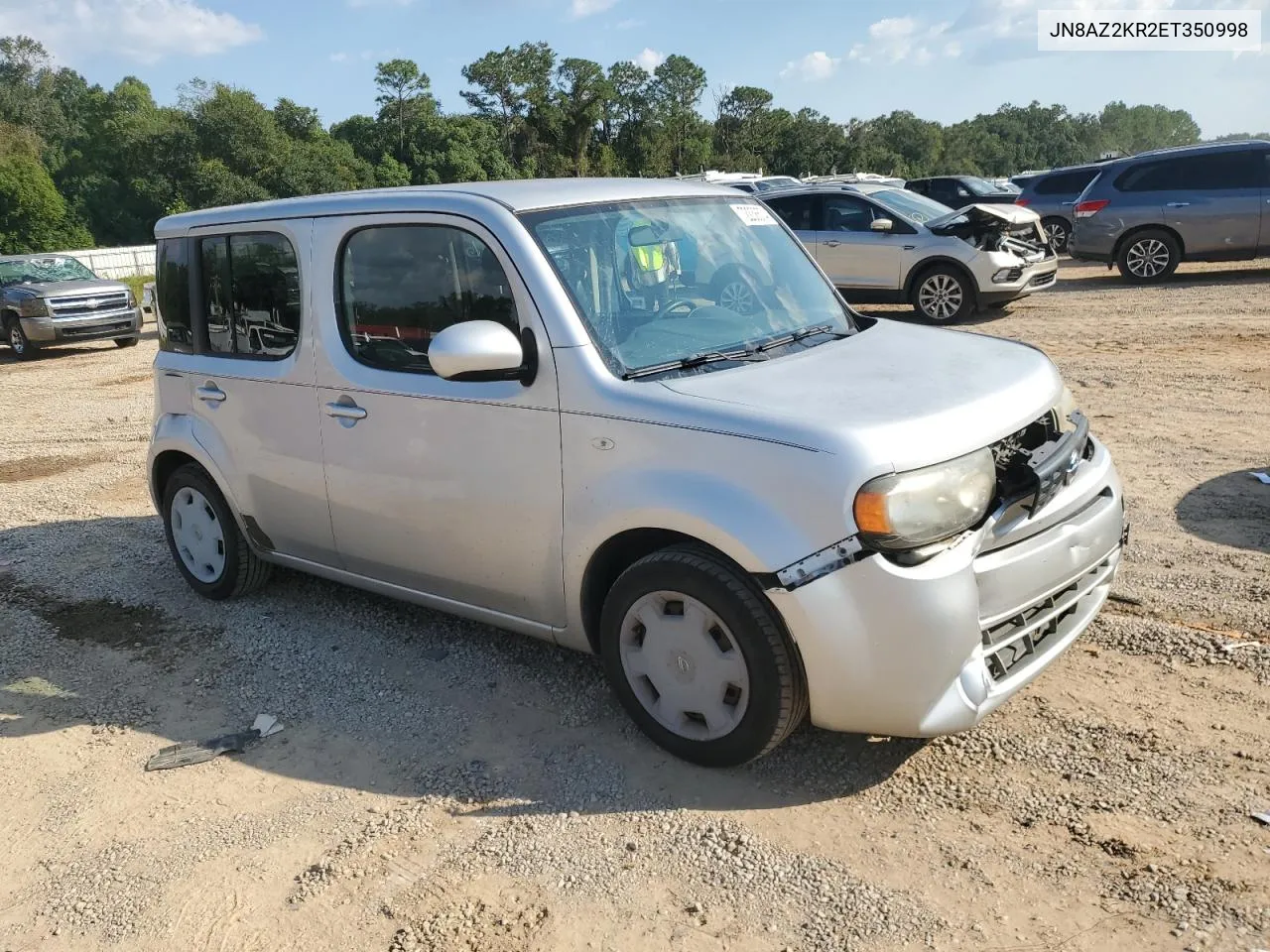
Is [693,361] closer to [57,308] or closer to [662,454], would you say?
[662,454]

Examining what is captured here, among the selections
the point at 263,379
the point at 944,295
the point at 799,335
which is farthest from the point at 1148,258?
the point at 263,379

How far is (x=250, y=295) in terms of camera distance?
482 cm

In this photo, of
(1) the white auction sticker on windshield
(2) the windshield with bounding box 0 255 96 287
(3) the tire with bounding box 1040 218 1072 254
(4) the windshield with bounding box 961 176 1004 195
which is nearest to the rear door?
(3) the tire with bounding box 1040 218 1072 254

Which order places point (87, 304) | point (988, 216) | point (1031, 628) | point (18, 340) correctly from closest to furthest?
1. point (1031, 628)
2. point (988, 216)
3. point (87, 304)
4. point (18, 340)

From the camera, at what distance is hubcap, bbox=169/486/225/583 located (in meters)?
5.30

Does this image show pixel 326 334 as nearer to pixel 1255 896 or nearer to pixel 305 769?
pixel 305 769

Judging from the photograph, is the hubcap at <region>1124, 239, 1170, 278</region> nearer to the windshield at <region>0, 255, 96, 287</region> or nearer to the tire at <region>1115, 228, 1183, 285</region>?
the tire at <region>1115, 228, 1183, 285</region>

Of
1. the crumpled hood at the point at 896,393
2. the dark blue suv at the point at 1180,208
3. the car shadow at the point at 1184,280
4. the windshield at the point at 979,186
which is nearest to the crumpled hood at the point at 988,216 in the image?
the dark blue suv at the point at 1180,208

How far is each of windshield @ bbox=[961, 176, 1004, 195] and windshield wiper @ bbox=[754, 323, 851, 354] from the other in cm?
2136

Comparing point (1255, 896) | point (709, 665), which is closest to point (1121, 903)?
point (1255, 896)

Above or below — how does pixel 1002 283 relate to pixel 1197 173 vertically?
below

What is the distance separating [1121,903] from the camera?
2.74 metres

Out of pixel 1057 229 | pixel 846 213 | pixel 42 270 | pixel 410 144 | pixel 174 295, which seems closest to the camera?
pixel 174 295

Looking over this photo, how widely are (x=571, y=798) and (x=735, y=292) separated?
6.53 ft
